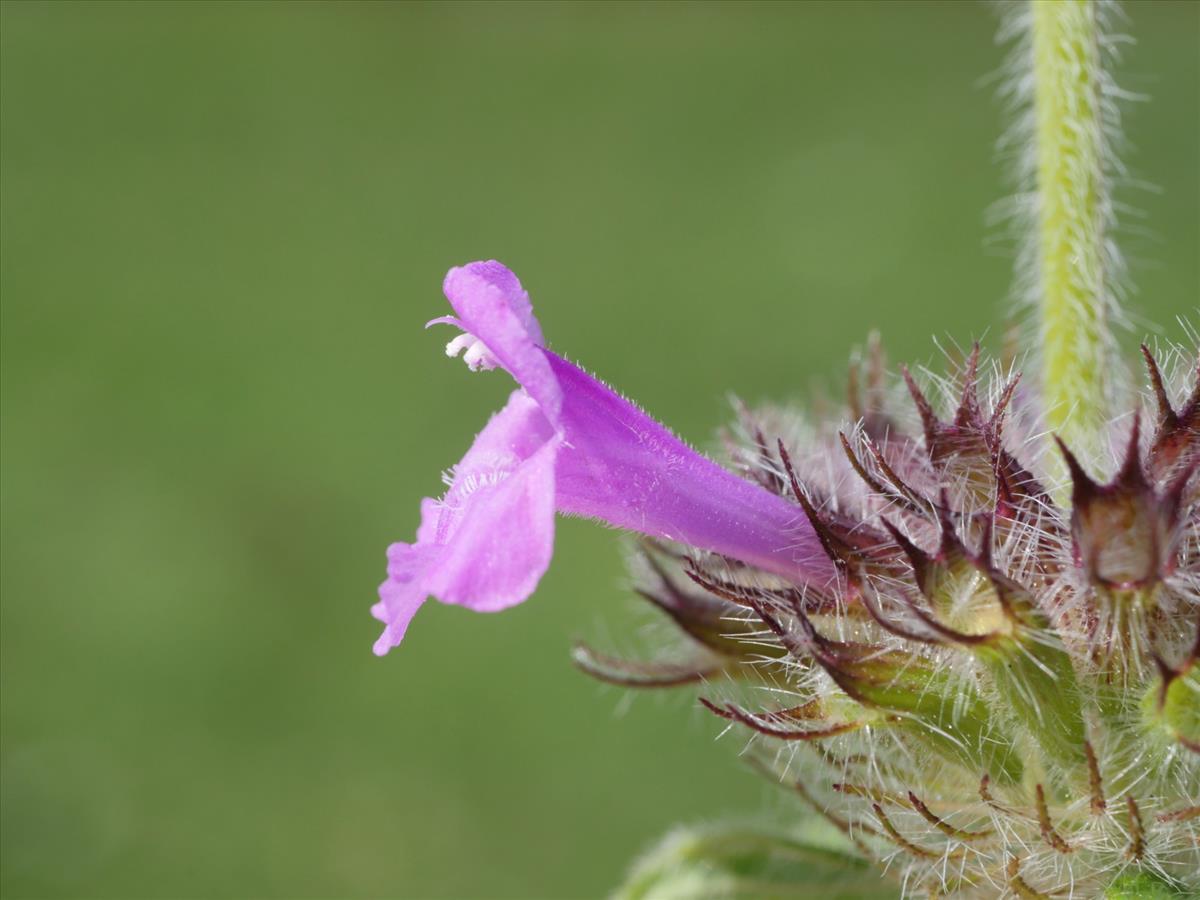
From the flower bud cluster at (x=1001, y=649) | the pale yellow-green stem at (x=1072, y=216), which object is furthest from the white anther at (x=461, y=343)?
the pale yellow-green stem at (x=1072, y=216)

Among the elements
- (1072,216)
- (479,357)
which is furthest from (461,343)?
(1072,216)

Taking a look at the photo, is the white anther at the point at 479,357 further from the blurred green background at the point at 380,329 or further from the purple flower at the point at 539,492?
the blurred green background at the point at 380,329

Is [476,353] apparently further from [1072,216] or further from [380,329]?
[380,329]

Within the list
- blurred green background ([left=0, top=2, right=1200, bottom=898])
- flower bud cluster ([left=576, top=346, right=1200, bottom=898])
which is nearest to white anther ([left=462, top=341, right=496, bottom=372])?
flower bud cluster ([left=576, top=346, right=1200, bottom=898])

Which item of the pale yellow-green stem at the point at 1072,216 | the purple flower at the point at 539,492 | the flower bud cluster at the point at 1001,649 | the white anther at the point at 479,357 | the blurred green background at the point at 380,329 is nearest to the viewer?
the purple flower at the point at 539,492

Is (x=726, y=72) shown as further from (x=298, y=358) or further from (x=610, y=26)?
(x=298, y=358)

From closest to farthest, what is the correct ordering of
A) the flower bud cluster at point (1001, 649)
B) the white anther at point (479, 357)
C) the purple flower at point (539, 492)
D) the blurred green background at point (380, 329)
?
the purple flower at point (539, 492) → the flower bud cluster at point (1001, 649) → the white anther at point (479, 357) → the blurred green background at point (380, 329)
